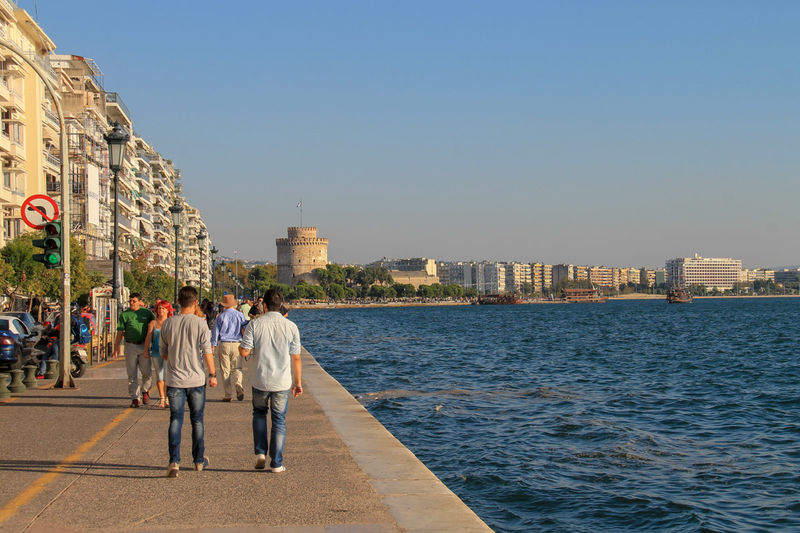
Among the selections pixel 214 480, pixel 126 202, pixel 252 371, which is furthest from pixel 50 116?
pixel 214 480

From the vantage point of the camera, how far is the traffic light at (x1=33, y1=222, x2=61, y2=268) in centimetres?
1331

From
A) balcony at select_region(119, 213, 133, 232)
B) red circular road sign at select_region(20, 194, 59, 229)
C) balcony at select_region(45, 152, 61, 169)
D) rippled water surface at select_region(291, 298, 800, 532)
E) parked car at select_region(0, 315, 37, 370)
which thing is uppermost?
balcony at select_region(45, 152, 61, 169)

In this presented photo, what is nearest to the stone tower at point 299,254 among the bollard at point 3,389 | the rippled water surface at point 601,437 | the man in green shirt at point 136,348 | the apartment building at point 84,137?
the apartment building at point 84,137

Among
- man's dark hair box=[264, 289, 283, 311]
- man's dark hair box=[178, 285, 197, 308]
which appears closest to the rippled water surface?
man's dark hair box=[264, 289, 283, 311]

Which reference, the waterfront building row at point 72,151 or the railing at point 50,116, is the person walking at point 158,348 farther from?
the railing at point 50,116

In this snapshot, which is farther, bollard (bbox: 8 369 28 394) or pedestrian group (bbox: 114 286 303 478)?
bollard (bbox: 8 369 28 394)

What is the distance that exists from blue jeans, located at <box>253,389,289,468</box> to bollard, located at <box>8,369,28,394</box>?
752 centimetres

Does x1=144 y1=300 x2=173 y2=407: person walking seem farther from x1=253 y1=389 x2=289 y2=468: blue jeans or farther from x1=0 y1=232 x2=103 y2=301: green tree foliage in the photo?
x1=0 y1=232 x2=103 y2=301: green tree foliage

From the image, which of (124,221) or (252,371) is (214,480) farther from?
(124,221)

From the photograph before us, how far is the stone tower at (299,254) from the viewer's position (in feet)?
603

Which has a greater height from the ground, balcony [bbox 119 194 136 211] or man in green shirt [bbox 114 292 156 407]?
balcony [bbox 119 194 136 211]

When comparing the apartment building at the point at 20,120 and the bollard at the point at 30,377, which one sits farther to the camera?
the apartment building at the point at 20,120

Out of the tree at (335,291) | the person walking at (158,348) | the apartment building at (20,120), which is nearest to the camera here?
the person walking at (158,348)

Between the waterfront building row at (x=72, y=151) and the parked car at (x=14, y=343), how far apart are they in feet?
11.9
